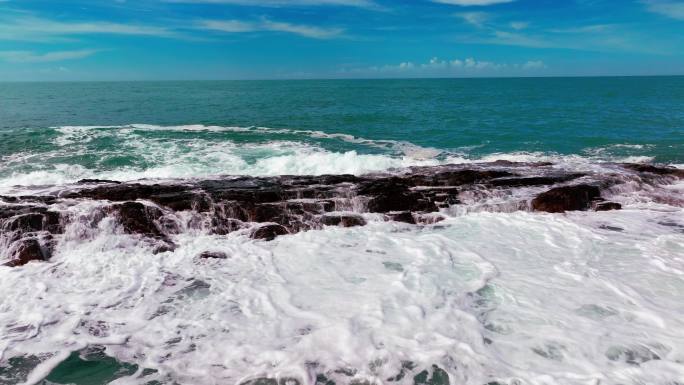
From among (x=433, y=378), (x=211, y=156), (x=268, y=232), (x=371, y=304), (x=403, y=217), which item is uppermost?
(x=211, y=156)

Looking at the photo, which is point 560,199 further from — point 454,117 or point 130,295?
point 454,117

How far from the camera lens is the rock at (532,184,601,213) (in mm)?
12523

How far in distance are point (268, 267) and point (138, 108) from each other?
42.6m

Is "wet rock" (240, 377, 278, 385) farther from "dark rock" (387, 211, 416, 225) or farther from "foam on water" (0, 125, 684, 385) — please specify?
"dark rock" (387, 211, 416, 225)

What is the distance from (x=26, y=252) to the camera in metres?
9.23

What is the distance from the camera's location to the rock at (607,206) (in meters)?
12.6

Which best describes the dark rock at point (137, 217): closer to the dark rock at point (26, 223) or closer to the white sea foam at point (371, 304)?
the white sea foam at point (371, 304)

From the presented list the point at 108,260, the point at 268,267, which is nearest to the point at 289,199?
the point at 268,267

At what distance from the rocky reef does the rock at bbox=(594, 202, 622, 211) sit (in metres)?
0.03

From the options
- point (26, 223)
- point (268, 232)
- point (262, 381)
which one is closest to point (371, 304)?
point (262, 381)

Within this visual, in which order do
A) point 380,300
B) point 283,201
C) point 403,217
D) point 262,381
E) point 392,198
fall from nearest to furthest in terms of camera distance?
1. point 262,381
2. point 380,300
3. point 403,217
4. point 283,201
5. point 392,198

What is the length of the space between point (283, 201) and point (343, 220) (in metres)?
1.91

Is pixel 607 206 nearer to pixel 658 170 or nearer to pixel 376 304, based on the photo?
pixel 658 170

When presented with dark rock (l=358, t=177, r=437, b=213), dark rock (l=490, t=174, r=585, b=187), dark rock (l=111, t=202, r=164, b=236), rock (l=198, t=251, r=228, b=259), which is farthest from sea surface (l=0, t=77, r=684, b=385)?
dark rock (l=490, t=174, r=585, b=187)
